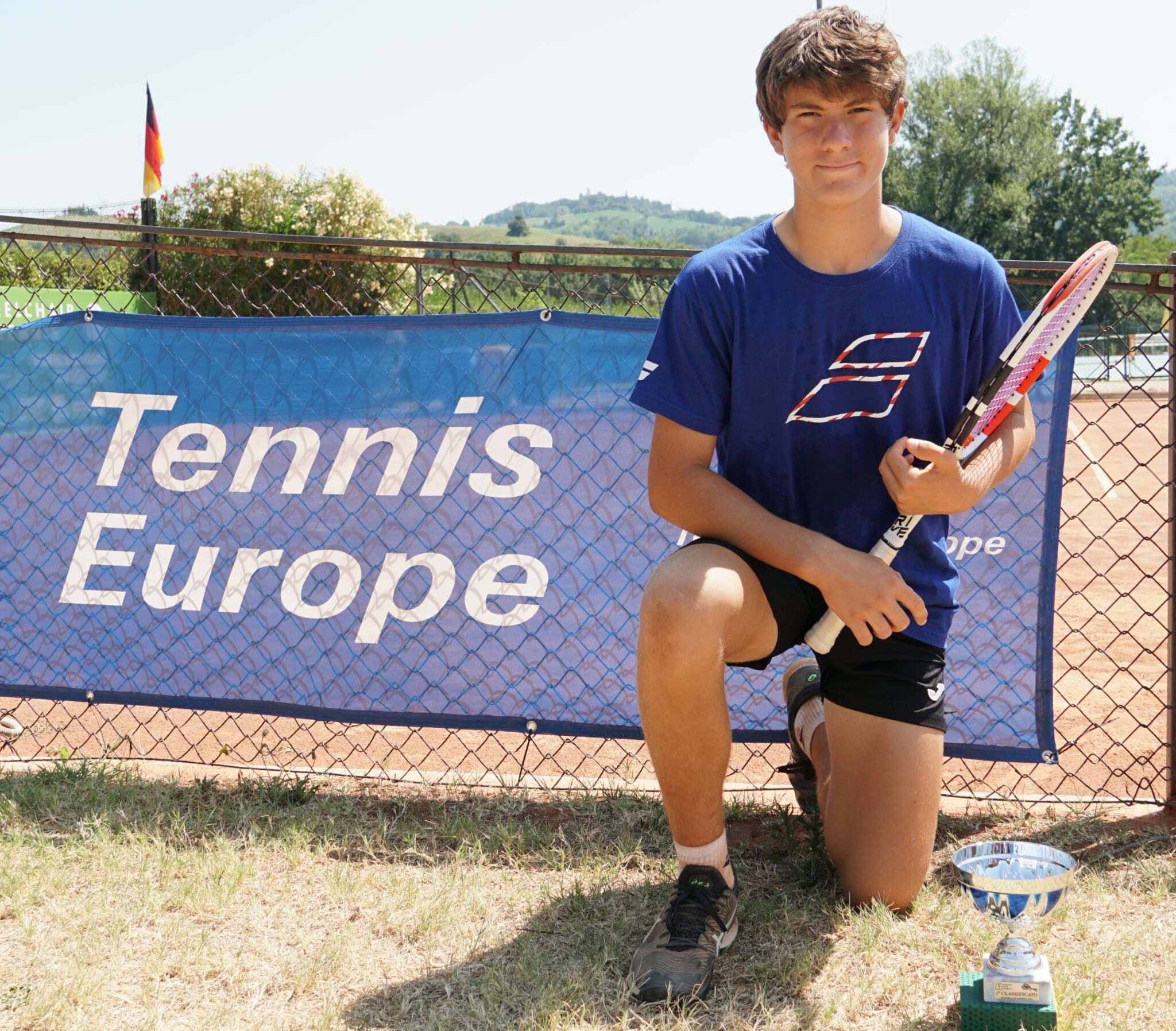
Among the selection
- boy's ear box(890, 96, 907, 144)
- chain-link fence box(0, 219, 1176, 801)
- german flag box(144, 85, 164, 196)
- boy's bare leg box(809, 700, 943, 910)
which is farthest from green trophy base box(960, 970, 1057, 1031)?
german flag box(144, 85, 164, 196)

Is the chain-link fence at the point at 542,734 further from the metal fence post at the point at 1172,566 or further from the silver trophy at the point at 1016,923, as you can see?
the silver trophy at the point at 1016,923

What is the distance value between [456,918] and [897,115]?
208cm

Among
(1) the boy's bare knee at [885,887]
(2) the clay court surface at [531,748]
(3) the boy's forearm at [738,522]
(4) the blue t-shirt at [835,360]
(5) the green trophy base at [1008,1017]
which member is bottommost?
(2) the clay court surface at [531,748]

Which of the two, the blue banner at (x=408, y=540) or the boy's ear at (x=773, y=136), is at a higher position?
the boy's ear at (x=773, y=136)

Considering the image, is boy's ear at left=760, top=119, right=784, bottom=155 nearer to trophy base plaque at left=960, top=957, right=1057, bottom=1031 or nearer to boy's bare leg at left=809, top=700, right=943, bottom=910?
boy's bare leg at left=809, top=700, right=943, bottom=910

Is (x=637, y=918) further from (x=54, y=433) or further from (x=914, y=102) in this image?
(x=914, y=102)

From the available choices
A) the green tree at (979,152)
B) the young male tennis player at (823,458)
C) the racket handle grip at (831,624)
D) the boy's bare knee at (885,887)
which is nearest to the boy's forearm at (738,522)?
the young male tennis player at (823,458)

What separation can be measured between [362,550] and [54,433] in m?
1.13

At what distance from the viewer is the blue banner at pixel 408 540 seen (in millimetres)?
3453

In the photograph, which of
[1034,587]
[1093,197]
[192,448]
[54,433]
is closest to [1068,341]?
[1034,587]

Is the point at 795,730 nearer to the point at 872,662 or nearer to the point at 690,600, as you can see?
the point at 872,662

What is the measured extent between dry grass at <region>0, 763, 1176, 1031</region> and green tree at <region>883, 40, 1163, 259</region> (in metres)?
55.6

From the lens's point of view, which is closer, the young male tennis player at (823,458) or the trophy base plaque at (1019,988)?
the trophy base plaque at (1019,988)

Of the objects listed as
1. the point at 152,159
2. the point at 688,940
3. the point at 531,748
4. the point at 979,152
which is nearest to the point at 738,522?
the point at 688,940
